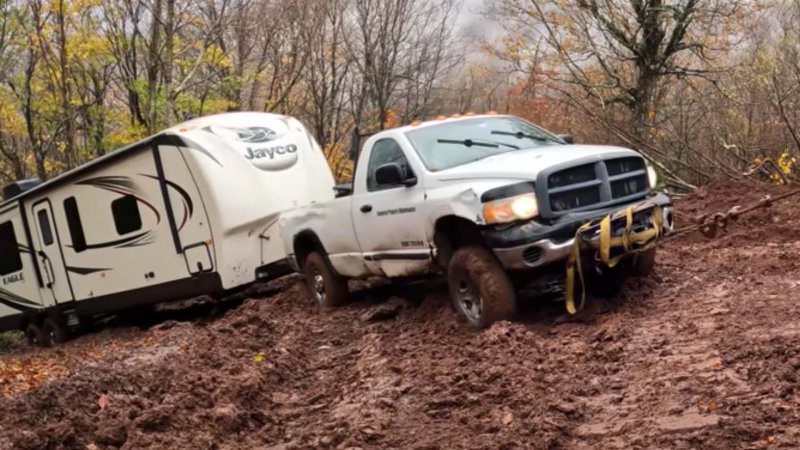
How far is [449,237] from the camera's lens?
7.99m

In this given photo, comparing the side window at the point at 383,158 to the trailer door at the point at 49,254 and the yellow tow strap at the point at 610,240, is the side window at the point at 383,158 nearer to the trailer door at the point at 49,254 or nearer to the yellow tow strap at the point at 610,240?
the yellow tow strap at the point at 610,240

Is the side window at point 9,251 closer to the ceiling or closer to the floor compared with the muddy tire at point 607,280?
closer to the ceiling

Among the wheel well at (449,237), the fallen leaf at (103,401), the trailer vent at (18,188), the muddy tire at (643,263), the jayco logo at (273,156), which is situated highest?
the trailer vent at (18,188)

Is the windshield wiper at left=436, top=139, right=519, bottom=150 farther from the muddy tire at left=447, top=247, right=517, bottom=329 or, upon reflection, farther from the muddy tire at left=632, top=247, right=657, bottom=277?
the muddy tire at left=632, top=247, right=657, bottom=277

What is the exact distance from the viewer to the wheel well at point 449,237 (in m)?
7.74

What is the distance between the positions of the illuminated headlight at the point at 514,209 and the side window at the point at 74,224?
384 inches

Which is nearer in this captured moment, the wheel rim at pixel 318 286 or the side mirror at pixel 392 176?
the side mirror at pixel 392 176

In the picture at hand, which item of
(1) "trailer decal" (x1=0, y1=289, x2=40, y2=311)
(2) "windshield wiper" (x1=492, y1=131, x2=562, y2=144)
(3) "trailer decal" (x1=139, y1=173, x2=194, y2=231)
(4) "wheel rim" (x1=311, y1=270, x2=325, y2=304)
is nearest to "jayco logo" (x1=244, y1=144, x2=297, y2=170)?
(3) "trailer decal" (x1=139, y1=173, x2=194, y2=231)

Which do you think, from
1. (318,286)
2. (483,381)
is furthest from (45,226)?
(483,381)

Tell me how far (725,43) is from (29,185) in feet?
60.8

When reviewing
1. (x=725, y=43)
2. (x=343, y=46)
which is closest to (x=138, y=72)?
(x=343, y=46)

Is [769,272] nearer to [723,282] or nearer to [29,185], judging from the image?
[723,282]

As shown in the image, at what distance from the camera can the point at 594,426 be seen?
4715 mm

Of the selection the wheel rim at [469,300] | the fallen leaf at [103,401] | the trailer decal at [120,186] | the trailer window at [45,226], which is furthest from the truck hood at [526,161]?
the trailer window at [45,226]
